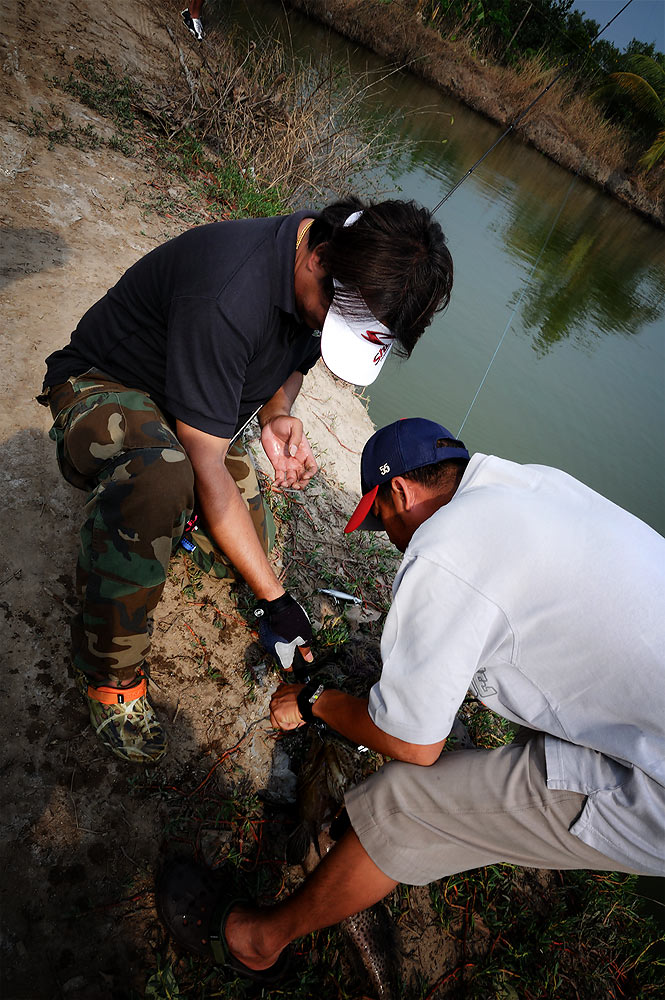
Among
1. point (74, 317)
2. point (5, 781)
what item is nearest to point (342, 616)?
point (5, 781)

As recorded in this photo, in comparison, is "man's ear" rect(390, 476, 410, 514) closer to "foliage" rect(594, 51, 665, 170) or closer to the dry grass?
the dry grass

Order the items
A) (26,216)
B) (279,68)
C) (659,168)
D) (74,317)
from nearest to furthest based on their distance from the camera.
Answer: (74,317) < (26,216) < (279,68) < (659,168)

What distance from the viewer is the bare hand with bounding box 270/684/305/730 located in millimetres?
1770

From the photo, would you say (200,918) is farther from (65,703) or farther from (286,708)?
(65,703)

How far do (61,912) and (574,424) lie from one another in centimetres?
580

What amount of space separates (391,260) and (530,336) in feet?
19.3

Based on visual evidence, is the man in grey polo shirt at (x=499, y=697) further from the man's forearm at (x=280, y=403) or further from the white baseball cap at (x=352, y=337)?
the man's forearm at (x=280, y=403)

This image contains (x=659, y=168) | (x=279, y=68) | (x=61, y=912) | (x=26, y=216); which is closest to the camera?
(x=61, y=912)

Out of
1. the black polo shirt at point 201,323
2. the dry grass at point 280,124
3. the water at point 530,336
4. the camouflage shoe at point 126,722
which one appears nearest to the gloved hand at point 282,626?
the camouflage shoe at point 126,722

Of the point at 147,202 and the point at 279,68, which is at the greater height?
the point at 279,68

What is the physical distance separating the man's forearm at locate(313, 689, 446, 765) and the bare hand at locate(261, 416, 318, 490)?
0.90m

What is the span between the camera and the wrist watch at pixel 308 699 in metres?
1.69

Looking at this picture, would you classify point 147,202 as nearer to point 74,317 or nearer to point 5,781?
point 74,317

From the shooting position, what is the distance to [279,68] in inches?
208
